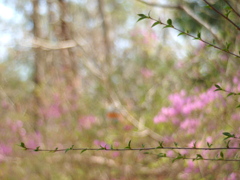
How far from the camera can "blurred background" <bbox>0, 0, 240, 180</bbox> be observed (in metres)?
3.51

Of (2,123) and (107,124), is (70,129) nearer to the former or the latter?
(107,124)

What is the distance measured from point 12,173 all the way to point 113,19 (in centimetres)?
689

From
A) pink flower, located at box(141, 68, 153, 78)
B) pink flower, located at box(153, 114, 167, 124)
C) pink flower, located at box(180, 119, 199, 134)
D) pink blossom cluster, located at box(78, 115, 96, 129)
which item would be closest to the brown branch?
pink blossom cluster, located at box(78, 115, 96, 129)

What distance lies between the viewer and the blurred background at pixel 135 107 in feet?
11.5

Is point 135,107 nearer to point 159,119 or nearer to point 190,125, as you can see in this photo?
point 159,119

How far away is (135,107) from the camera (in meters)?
5.48

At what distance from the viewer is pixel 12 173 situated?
5133 millimetres

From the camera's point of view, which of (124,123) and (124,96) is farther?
(124,96)

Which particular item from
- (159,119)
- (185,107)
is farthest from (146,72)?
(185,107)

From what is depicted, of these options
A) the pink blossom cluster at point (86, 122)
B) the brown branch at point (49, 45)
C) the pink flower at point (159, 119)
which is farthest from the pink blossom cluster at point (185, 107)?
the brown branch at point (49, 45)

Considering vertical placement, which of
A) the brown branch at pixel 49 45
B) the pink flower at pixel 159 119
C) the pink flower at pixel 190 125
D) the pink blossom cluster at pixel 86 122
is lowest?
the pink blossom cluster at pixel 86 122

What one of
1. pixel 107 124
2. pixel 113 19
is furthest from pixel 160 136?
pixel 113 19

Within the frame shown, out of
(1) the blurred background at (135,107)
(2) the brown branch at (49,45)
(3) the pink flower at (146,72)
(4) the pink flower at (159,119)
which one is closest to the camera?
(1) the blurred background at (135,107)

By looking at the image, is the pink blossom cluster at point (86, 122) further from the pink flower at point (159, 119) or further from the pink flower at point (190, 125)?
the pink flower at point (190, 125)
